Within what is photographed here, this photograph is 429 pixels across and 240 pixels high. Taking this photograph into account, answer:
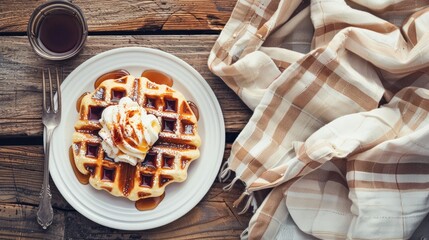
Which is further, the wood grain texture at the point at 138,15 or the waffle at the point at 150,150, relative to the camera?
the wood grain texture at the point at 138,15

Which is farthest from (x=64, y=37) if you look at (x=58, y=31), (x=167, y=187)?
(x=167, y=187)

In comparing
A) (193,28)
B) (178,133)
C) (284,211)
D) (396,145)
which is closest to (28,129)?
(178,133)

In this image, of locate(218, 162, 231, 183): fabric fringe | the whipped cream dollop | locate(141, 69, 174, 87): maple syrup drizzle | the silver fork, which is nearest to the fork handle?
the silver fork

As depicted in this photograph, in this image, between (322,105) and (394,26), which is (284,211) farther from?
(394,26)

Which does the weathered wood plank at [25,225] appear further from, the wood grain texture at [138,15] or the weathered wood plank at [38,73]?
the wood grain texture at [138,15]

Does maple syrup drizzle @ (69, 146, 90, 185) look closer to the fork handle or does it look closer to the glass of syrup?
the fork handle

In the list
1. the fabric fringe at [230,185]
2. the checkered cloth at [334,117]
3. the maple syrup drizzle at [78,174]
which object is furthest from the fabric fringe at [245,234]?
the maple syrup drizzle at [78,174]
